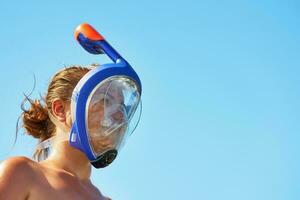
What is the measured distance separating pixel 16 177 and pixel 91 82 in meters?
0.82

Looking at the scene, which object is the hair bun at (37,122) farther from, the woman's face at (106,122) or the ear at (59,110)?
the woman's face at (106,122)

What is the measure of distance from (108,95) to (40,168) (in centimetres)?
66

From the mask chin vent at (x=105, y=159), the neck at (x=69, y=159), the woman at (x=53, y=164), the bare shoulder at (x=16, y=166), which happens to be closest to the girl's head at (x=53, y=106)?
the woman at (x=53, y=164)

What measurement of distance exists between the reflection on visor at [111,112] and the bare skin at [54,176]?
201mm

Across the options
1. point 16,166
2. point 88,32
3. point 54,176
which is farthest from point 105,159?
point 88,32

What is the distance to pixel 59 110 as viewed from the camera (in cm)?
415

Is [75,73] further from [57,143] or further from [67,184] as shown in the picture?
[67,184]

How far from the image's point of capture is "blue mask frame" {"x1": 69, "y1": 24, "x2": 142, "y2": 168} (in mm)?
3879

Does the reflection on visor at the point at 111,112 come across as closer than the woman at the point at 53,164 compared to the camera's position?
No

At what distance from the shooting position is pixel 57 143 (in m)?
4.10

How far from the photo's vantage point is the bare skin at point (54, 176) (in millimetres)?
3525

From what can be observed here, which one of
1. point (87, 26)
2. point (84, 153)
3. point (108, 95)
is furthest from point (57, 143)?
point (87, 26)

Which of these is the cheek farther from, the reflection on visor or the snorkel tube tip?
the snorkel tube tip

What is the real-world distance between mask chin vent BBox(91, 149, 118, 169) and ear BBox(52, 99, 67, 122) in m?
0.38
